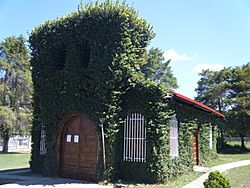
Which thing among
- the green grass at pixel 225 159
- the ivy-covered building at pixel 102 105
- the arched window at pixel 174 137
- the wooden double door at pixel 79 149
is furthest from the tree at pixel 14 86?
the arched window at pixel 174 137

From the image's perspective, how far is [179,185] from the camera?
977 centimetres

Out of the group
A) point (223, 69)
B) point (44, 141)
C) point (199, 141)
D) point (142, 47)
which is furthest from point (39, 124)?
point (223, 69)

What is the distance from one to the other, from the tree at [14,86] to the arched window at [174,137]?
Answer: 66.5ft

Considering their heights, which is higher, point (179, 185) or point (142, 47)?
point (142, 47)

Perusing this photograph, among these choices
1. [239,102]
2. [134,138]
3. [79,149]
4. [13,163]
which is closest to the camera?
[134,138]

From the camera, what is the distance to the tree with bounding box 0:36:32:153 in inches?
1069

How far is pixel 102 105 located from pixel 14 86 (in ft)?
68.9

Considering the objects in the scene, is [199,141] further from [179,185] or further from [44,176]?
[44,176]

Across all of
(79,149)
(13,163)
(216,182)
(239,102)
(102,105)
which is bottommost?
(13,163)

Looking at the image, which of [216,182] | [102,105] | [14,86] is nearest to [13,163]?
[102,105]

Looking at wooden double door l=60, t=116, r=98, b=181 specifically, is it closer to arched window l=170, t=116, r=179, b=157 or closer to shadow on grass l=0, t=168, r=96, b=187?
shadow on grass l=0, t=168, r=96, b=187

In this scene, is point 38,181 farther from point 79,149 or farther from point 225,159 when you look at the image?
point 225,159

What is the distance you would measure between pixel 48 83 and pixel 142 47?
5.00 metres

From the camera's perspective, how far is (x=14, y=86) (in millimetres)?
28078
